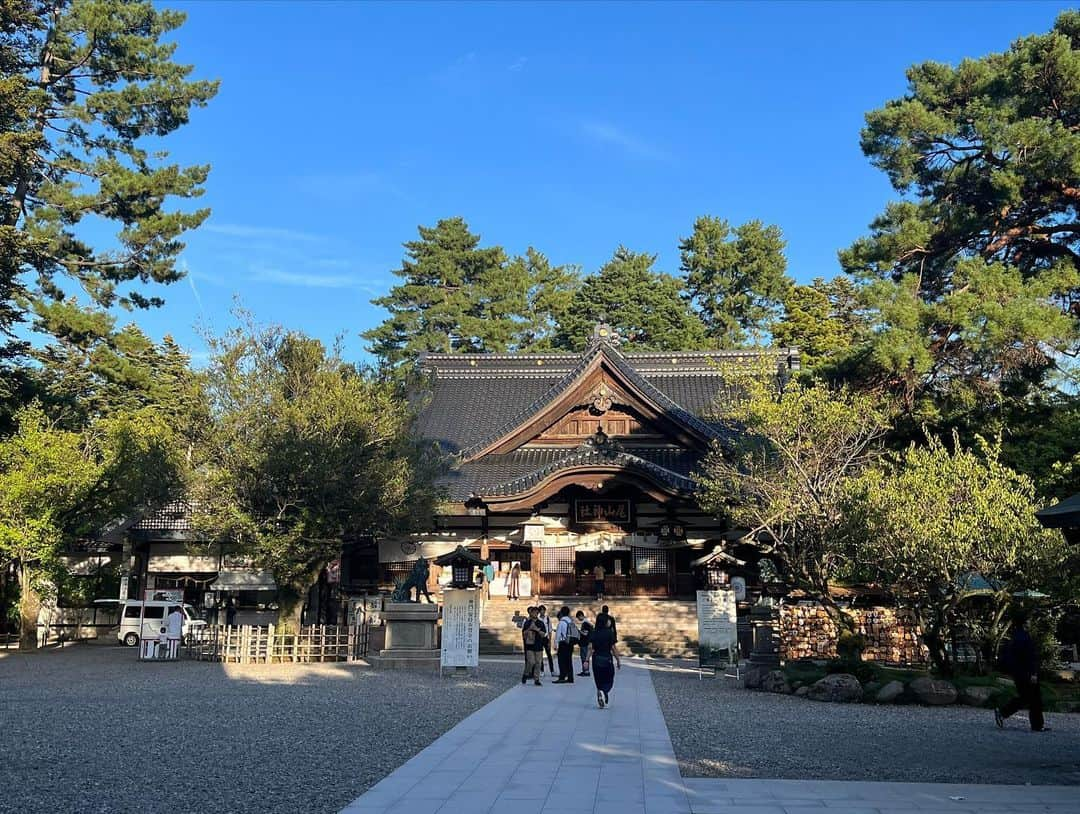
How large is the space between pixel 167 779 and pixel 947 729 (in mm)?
9292

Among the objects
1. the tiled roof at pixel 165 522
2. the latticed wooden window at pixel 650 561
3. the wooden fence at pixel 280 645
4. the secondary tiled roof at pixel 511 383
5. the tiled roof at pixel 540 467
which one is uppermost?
the secondary tiled roof at pixel 511 383

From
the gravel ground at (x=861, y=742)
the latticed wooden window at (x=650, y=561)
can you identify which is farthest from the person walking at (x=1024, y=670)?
the latticed wooden window at (x=650, y=561)

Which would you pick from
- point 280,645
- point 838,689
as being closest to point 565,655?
point 838,689

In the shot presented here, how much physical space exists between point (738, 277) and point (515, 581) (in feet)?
107

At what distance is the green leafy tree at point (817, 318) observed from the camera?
46.5 metres

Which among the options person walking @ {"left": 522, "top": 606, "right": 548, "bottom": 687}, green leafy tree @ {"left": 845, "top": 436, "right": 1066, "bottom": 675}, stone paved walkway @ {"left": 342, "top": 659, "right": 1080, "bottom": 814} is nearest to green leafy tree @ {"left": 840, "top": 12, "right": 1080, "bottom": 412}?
green leafy tree @ {"left": 845, "top": 436, "right": 1066, "bottom": 675}

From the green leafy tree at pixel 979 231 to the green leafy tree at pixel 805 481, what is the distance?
3754 millimetres

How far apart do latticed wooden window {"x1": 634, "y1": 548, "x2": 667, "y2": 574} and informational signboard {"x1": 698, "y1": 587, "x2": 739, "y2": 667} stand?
973 centimetres

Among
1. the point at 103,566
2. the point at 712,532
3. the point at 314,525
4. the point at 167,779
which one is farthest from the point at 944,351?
the point at 103,566

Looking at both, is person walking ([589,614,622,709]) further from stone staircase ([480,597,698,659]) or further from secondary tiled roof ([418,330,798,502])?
secondary tiled roof ([418,330,798,502])

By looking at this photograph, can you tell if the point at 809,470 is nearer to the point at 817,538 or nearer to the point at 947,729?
the point at 817,538

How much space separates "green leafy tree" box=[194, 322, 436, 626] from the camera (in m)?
19.3

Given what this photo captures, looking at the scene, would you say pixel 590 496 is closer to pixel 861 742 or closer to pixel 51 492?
pixel 51 492

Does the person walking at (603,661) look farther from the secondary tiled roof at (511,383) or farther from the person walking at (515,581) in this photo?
the secondary tiled roof at (511,383)
